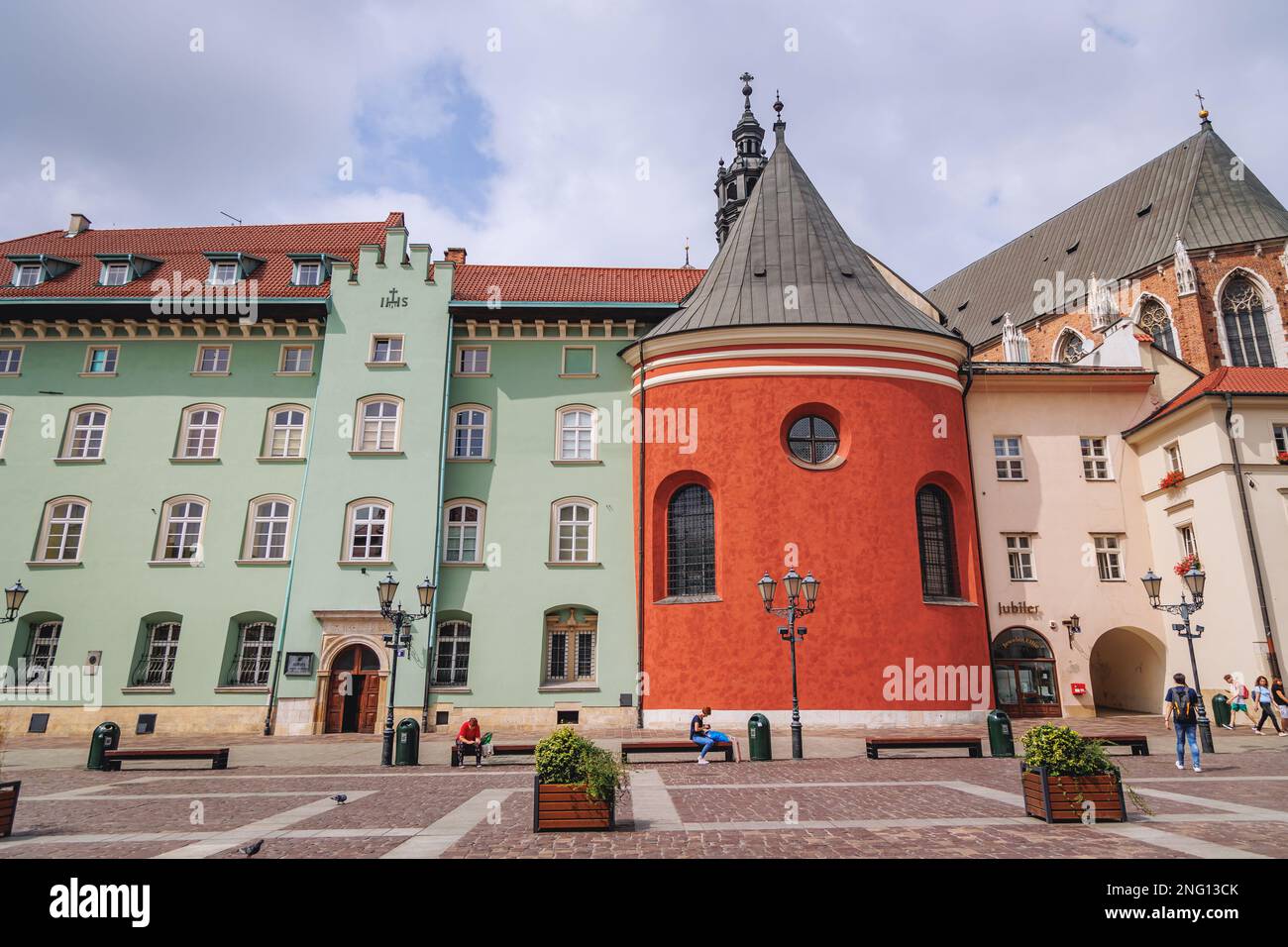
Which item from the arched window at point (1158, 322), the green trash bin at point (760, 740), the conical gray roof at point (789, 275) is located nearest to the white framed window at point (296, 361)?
the conical gray roof at point (789, 275)

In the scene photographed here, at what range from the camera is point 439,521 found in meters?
23.3

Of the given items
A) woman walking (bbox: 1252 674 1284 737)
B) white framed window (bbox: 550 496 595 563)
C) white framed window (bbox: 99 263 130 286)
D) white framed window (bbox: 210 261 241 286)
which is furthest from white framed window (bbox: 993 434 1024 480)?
white framed window (bbox: 99 263 130 286)

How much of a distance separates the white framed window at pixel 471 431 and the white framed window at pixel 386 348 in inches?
103

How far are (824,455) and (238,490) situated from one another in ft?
58.4

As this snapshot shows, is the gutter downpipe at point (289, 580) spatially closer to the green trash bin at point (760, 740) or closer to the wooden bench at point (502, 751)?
the wooden bench at point (502, 751)

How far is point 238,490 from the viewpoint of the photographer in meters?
24.0

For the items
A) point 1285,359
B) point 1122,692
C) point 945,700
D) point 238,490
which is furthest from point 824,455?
point 1285,359

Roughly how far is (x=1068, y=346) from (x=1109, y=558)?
74.0 feet

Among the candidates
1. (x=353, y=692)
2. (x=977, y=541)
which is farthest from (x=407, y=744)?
(x=977, y=541)

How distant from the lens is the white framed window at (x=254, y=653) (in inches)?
893

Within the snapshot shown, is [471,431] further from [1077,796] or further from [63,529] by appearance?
[1077,796]

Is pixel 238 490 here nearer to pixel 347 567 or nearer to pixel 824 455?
pixel 347 567

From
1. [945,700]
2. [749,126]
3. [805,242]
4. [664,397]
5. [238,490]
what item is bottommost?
[945,700]

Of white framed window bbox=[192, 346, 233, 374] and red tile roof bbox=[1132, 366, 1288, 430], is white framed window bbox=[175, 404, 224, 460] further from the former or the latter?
red tile roof bbox=[1132, 366, 1288, 430]
